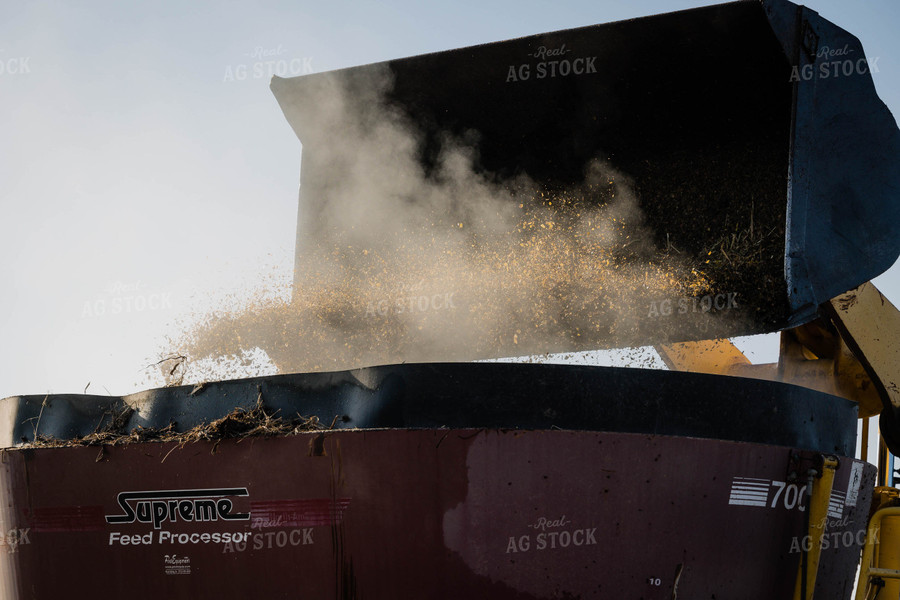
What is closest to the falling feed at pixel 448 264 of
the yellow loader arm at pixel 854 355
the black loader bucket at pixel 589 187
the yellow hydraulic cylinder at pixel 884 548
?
the black loader bucket at pixel 589 187

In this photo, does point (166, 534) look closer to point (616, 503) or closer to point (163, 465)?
point (163, 465)

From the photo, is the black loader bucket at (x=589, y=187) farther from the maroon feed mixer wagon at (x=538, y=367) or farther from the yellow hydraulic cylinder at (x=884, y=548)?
the yellow hydraulic cylinder at (x=884, y=548)

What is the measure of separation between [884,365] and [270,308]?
13.6ft

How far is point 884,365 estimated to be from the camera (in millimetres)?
5598

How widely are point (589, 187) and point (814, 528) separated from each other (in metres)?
3.23

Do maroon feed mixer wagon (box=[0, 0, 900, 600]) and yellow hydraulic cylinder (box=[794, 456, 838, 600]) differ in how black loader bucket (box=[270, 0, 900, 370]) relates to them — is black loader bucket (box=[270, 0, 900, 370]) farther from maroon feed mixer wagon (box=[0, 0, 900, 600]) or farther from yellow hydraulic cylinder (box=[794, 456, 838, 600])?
yellow hydraulic cylinder (box=[794, 456, 838, 600])

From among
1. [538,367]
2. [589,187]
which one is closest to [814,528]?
[538,367]

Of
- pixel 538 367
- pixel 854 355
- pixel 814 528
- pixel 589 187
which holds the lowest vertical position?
pixel 814 528

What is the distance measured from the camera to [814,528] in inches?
151

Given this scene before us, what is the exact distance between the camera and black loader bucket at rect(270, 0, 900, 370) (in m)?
4.95

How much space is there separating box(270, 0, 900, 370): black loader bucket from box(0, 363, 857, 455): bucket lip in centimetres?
130

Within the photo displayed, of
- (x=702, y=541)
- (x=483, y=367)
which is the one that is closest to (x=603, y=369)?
(x=483, y=367)

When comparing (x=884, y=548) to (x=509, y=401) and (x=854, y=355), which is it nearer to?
(x=854, y=355)

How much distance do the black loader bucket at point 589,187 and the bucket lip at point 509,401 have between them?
1.30 meters
